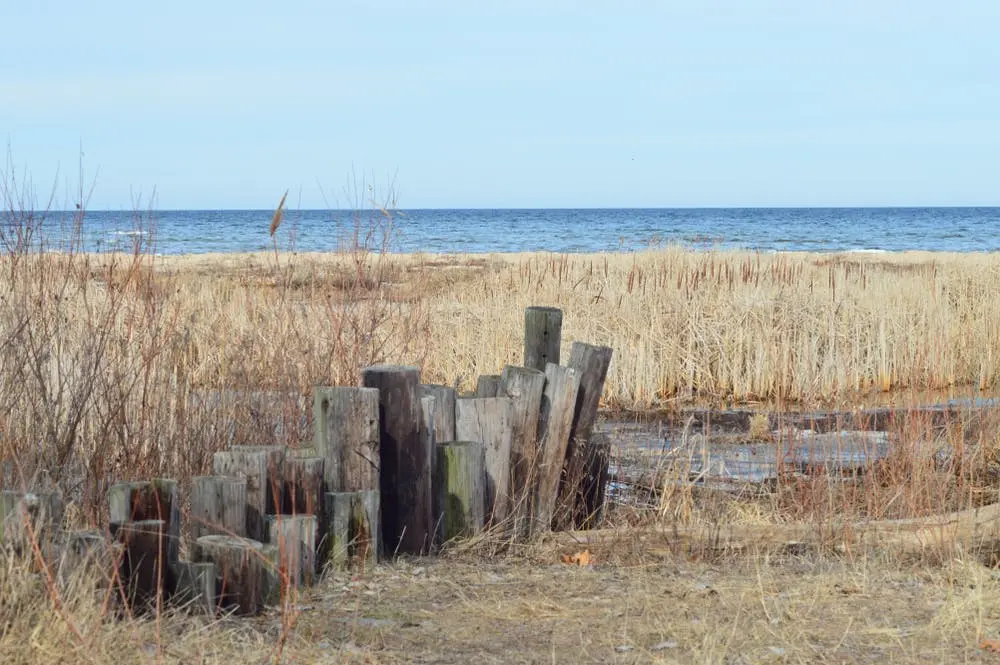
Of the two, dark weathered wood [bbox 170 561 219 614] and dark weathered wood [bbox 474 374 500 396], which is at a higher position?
dark weathered wood [bbox 474 374 500 396]

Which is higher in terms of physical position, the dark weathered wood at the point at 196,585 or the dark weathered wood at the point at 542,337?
the dark weathered wood at the point at 542,337

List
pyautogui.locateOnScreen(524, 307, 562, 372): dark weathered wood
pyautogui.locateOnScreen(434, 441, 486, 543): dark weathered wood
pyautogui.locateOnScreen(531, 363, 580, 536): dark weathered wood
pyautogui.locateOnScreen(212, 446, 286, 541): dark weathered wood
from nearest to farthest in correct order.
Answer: pyautogui.locateOnScreen(212, 446, 286, 541): dark weathered wood, pyautogui.locateOnScreen(434, 441, 486, 543): dark weathered wood, pyautogui.locateOnScreen(531, 363, 580, 536): dark weathered wood, pyautogui.locateOnScreen(524, 307, 562, 372): dark weathered wood

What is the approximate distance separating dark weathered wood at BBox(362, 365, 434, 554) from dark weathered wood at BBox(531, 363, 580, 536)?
2.79 feet

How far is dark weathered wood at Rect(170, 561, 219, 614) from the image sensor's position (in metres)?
3.94

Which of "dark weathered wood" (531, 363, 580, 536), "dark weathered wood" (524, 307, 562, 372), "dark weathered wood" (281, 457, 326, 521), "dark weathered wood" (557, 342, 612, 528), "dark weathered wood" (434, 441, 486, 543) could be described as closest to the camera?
"dark weathered wood" (281, 457, 326, 521)

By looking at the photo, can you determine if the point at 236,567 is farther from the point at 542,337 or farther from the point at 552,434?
the point at 542,337

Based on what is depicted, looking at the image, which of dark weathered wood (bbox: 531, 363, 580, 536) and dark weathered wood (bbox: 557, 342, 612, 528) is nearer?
dark weathered wood (bbox: 531, 363, 580, 536)

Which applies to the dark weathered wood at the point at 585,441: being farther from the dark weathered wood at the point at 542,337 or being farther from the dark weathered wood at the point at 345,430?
the dark weathered wood at the point at 345,430

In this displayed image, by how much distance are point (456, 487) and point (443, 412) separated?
1.43 ft

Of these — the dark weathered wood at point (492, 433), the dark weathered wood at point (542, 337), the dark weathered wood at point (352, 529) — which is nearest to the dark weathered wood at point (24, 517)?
the dark weathered wood at point (352, 529)

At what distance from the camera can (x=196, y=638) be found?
3609 mm

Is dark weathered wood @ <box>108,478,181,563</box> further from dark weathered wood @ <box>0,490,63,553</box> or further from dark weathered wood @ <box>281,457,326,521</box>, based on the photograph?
dark weathered wood @ <box>281,457,326,521</box>

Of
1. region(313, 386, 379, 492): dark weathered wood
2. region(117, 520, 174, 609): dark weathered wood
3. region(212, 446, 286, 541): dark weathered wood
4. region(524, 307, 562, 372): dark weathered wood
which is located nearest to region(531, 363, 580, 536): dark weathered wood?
region(524, 307, 562, 372): dark weathered wood

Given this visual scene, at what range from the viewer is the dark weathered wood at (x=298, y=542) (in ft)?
14.0
